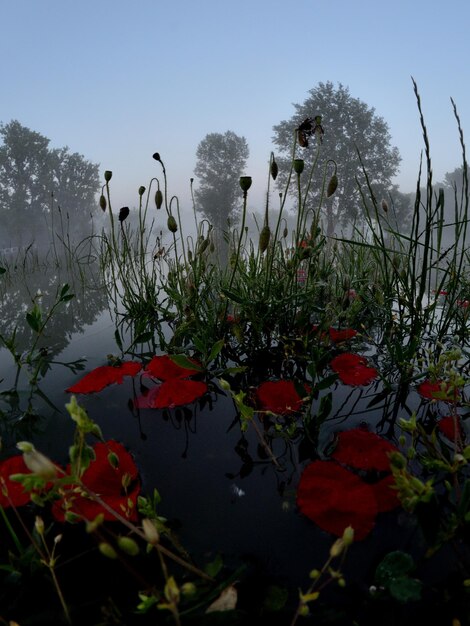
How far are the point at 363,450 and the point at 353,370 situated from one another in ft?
1.04

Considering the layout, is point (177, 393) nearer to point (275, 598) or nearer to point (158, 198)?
point (275, 598)

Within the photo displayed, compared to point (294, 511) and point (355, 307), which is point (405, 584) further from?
point (355, 307)

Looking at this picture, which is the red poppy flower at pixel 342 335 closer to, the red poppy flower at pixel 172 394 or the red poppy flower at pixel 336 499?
the red poppy flower at pixel 172 394

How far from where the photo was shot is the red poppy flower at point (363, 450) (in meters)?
0.52

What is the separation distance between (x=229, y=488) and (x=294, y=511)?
95 mm

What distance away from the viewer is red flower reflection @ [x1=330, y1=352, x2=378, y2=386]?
0.81 metres

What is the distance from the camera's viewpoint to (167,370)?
837 millimetres

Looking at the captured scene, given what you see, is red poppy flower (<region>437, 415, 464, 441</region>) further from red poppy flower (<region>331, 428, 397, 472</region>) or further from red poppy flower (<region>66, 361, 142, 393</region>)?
red poppy flower (<region>66, 361, 142, 393</region>)

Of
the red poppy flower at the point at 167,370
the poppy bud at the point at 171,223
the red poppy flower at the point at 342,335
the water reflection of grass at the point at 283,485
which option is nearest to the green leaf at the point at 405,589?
the water reflection of grass at the point at 283,485

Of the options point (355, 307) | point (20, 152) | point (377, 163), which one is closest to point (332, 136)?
point (377, 163)

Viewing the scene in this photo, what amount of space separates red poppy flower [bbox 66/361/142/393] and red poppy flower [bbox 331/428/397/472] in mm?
502

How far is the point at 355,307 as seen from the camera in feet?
4.37

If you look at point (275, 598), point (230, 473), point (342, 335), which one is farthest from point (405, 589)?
point (342, 335)

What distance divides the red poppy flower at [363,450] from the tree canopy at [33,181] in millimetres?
24280
